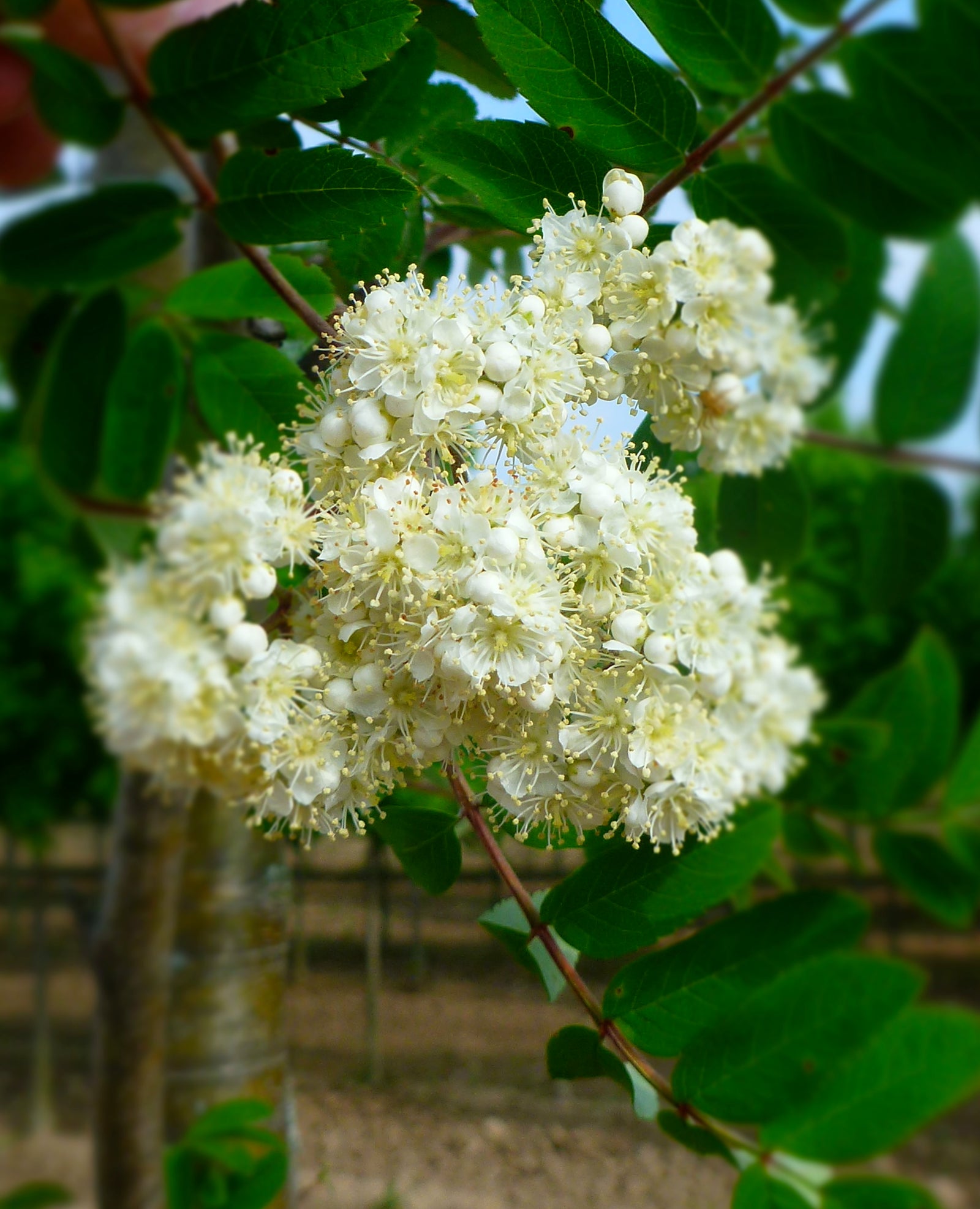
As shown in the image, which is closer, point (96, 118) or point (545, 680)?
point (545, 680)

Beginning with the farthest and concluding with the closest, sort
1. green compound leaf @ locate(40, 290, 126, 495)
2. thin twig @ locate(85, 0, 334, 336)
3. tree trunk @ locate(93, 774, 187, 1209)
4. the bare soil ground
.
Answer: tree trunk @ locate(93, 774, 187, 1209) → green compound leaf @ locate(40, 290, 126, 495) → the bare soil ground → thin twig @ locate(85, 0, 334, 336)

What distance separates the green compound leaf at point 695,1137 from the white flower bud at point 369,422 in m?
0.29

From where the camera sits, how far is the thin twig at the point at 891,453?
67 centimetres

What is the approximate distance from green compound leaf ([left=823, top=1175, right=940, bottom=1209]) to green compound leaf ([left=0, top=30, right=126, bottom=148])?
2.32ft

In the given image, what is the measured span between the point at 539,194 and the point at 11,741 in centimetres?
284

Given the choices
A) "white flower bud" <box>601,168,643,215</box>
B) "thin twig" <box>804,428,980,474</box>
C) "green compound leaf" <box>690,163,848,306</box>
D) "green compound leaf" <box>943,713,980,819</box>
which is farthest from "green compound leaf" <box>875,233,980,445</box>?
"white flower bud" <box>601,168,643,215</box>

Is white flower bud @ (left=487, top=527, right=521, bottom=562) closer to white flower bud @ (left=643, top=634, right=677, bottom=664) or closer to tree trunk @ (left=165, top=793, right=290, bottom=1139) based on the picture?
white flower bud @ (left=643, top=634, right=677, bottom=664)

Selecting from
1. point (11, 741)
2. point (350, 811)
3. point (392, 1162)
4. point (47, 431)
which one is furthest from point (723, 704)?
point (11, 741)

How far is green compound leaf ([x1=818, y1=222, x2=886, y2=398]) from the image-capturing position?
1.97 ft

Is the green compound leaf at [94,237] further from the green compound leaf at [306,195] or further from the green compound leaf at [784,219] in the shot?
the green compound leaf at [784,219]

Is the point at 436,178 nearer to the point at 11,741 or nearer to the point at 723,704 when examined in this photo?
the point at 723,704

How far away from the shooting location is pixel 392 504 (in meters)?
0.32

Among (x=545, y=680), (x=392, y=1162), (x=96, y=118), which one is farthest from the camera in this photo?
(x=96, y=118)

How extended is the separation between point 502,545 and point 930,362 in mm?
484
